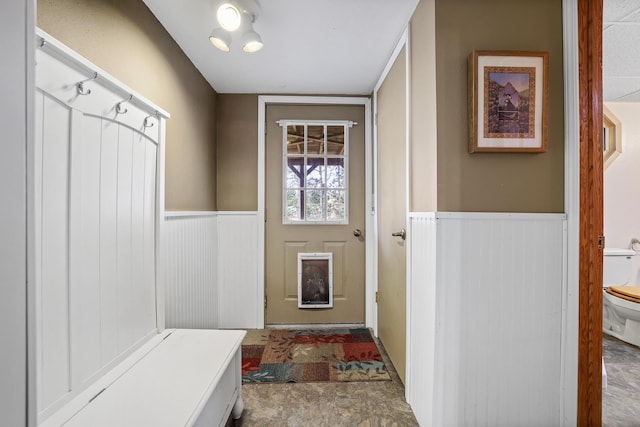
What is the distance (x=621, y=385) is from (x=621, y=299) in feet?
2.48

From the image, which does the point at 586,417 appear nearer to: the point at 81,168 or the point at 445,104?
the point at 445,104

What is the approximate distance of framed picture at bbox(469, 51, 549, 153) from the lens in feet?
4.36

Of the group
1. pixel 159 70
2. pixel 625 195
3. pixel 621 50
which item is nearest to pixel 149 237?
pixel 159 70

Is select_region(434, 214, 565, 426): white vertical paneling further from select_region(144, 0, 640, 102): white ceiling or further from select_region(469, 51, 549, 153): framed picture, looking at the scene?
select_region(144, 0, 640, 102): white ceiling

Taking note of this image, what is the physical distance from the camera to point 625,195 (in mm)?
2637

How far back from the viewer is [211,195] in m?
2.60

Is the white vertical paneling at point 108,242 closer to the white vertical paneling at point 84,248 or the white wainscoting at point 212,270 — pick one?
the white vertical paneling at point 84,248

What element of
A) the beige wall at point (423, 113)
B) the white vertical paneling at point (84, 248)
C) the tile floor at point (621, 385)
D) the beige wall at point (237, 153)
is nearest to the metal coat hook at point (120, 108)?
the white vertical paneling at point (84, 248)

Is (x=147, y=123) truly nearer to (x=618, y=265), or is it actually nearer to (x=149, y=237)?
(x=149, y=237)

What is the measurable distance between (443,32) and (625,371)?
244cm

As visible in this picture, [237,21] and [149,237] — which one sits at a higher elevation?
[237,21]

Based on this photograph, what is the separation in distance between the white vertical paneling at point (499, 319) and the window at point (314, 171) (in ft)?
4.94

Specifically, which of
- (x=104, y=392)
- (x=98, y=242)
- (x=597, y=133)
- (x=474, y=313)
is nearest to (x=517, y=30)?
(x=597, y=133)

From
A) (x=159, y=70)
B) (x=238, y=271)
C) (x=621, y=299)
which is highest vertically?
(x=159, y=70)
